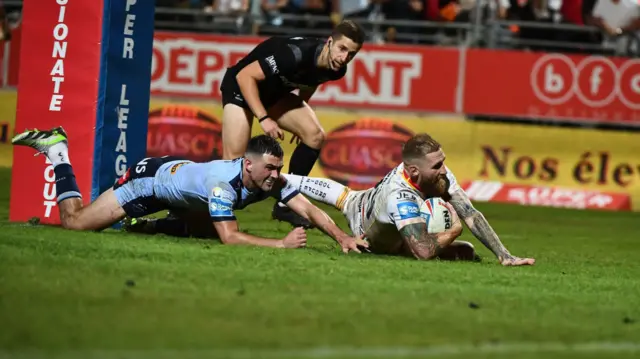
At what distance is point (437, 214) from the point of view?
921 centimetres

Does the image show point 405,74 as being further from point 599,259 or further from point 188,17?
point 599,259

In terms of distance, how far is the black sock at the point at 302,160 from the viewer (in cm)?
1090

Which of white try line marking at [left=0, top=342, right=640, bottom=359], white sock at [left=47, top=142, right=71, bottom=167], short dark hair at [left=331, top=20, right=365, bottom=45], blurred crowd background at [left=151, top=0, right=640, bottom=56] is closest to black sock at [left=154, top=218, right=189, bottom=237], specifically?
white sock at [left=47, top=142, right=71, bottom=167]

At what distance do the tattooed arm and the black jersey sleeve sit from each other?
84.6 inches

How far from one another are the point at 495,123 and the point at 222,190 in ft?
32.2

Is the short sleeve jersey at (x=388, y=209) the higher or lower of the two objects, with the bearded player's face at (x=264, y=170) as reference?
lower

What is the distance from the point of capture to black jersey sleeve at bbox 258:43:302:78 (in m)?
10.5

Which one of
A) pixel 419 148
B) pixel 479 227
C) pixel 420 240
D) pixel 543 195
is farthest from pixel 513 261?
pixel 543 195

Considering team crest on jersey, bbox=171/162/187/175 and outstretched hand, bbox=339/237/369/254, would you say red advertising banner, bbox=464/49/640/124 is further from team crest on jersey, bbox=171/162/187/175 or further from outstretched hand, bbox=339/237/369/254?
outstretched hand, bbox=339/237/369/254

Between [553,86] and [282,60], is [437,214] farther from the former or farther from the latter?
[553,86]

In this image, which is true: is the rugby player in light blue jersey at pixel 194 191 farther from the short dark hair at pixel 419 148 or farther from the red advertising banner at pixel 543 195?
the red advertising banner at pixel 543 195

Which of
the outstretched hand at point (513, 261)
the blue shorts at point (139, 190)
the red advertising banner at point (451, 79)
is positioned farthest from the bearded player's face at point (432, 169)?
the red advertising banner at point (451, 79)

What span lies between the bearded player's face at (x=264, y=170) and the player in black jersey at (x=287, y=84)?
1.19 m

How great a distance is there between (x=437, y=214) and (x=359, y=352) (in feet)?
13.1
